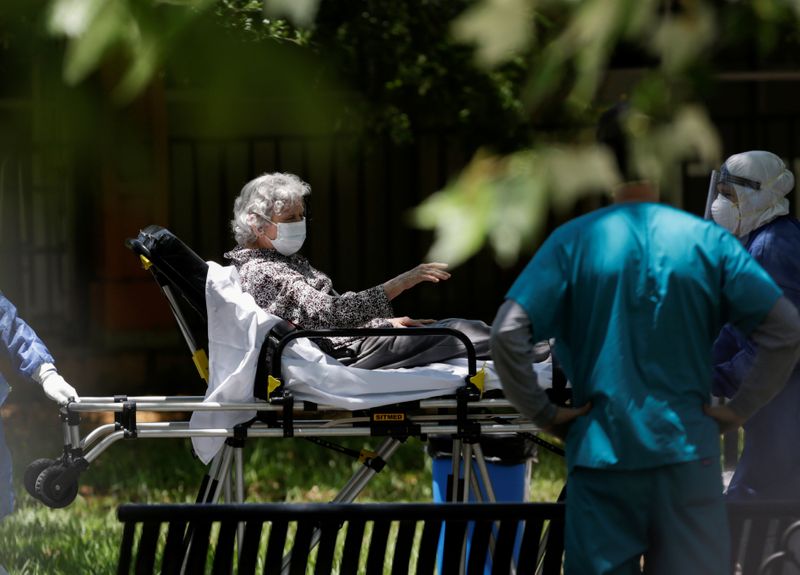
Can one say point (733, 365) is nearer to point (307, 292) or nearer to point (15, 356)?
point (307, 292)

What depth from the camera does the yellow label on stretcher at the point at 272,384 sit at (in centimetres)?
496

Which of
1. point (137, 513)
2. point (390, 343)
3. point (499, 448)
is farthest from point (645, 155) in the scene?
point (499, 448)

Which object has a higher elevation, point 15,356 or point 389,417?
point 15,356

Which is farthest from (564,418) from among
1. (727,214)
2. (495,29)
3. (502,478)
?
(502,478)

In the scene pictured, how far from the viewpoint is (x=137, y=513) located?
13.1 feet

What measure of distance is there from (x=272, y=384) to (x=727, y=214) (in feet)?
5.88

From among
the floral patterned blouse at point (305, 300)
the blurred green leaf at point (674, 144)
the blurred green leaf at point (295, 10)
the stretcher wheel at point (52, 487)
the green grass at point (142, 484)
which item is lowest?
the green grass at point (142, 484)

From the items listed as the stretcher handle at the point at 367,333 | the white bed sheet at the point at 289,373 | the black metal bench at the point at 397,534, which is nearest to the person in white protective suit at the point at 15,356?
the white bed sheet at the point at 289,373

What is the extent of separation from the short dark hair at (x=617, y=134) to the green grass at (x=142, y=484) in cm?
489

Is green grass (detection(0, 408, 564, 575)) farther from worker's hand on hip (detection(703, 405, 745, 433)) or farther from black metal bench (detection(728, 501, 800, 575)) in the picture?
worker's hand on hip (detection(703, 405, 745, 433))

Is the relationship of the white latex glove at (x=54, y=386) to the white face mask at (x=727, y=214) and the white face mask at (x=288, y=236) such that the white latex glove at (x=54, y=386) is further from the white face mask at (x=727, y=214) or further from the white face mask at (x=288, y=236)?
the white face mask at (x=727, y=214)

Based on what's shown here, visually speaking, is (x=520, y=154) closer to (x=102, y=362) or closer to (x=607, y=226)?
(x=607, y=226)

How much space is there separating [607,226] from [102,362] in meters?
8.71

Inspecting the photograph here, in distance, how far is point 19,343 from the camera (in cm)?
545
